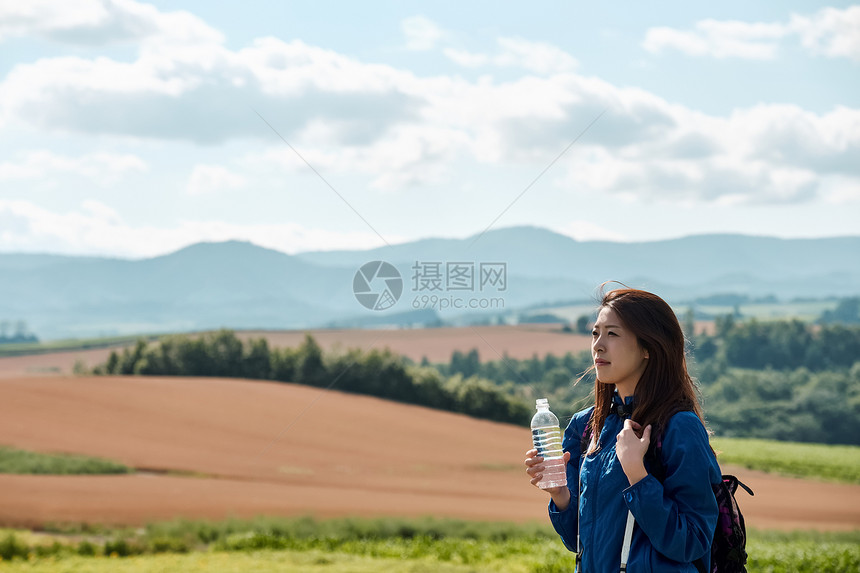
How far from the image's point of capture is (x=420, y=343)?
40844mm

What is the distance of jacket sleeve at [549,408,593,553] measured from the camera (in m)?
3.06

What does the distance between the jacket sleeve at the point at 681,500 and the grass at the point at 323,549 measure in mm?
9188

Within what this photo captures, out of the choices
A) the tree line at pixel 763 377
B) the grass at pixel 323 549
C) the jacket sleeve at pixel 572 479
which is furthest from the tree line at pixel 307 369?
the jacket sleeve at pixel 572 479

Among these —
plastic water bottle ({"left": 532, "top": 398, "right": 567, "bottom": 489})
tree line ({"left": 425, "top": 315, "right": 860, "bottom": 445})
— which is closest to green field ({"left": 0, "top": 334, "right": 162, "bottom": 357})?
tree line ({"left": 425, "top": 315, "right": 860, "bottom": 445})

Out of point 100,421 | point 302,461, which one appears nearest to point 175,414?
point 100,421

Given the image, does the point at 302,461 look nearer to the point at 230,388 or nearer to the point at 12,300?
the point at 230,388

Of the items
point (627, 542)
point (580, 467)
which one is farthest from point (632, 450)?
point (580, 467)

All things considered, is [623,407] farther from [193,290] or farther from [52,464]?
[193,290]

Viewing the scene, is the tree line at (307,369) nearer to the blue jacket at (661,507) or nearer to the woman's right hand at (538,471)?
the woman's right hand at (538,471)

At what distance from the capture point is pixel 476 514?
2014 centimetres

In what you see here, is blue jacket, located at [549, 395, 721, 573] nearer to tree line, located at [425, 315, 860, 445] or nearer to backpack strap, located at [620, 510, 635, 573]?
backpack strap, located at [620, 510, 635, 573]

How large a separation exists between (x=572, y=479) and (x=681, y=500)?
1.91 feet

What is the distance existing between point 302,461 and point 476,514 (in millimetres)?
7912

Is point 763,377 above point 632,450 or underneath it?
underneath
